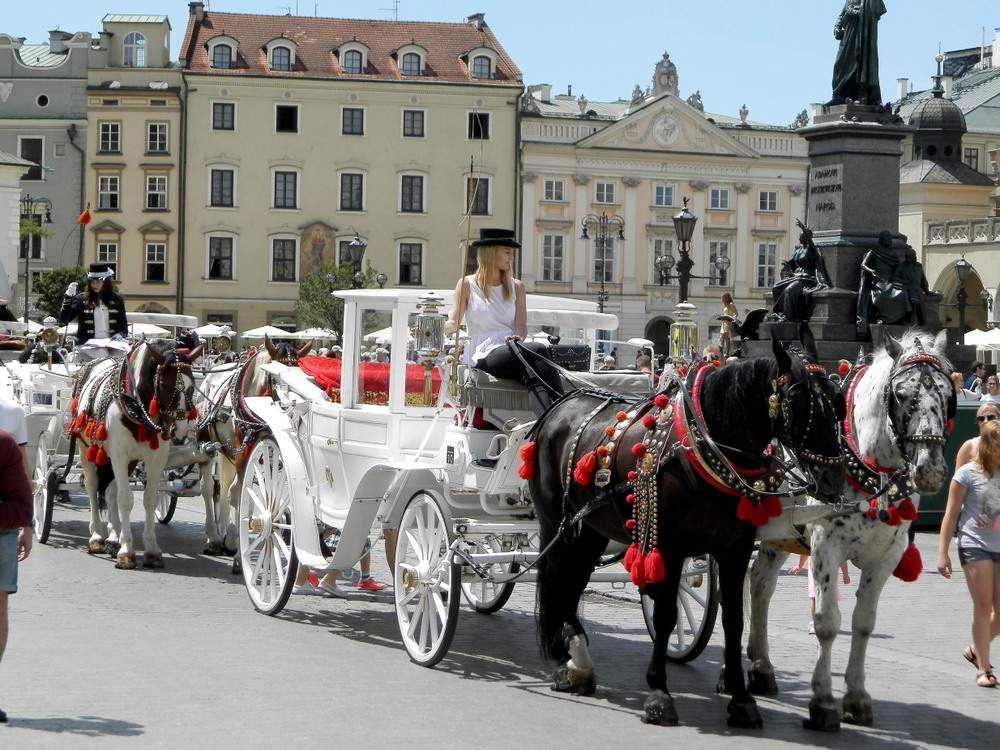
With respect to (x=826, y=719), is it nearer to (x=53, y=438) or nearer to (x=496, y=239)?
(x=496, y=239)

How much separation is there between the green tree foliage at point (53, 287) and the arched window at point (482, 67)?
790 inches

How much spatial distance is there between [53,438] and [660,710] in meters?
9.55

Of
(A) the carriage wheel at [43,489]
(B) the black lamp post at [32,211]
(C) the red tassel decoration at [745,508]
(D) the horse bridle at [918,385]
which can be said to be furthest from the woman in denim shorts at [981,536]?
(B) the black lamp post at [32,211]

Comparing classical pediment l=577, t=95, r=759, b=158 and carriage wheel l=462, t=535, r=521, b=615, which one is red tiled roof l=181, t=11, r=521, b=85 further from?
carriage wheel l=462, t=535, r=521, b=615

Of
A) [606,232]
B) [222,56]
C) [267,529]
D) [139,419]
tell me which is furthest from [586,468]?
[222,56]

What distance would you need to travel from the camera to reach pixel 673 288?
65250 mm

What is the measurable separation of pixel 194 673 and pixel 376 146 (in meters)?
57.0

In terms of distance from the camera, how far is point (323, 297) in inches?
2280

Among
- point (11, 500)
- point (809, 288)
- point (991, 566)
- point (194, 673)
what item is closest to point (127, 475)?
point (194, 673)

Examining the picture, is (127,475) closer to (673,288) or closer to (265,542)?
(265,542)

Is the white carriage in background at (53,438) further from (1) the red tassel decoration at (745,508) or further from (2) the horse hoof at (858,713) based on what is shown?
(2) the horse hoof at (858,713)

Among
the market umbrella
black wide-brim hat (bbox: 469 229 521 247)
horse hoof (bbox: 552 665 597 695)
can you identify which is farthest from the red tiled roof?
horse hoof (bbox: 552 665 597 695)

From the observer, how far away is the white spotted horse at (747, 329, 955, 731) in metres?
7.19

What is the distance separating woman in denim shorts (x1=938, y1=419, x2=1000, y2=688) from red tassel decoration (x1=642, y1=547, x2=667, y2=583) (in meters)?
2.39
